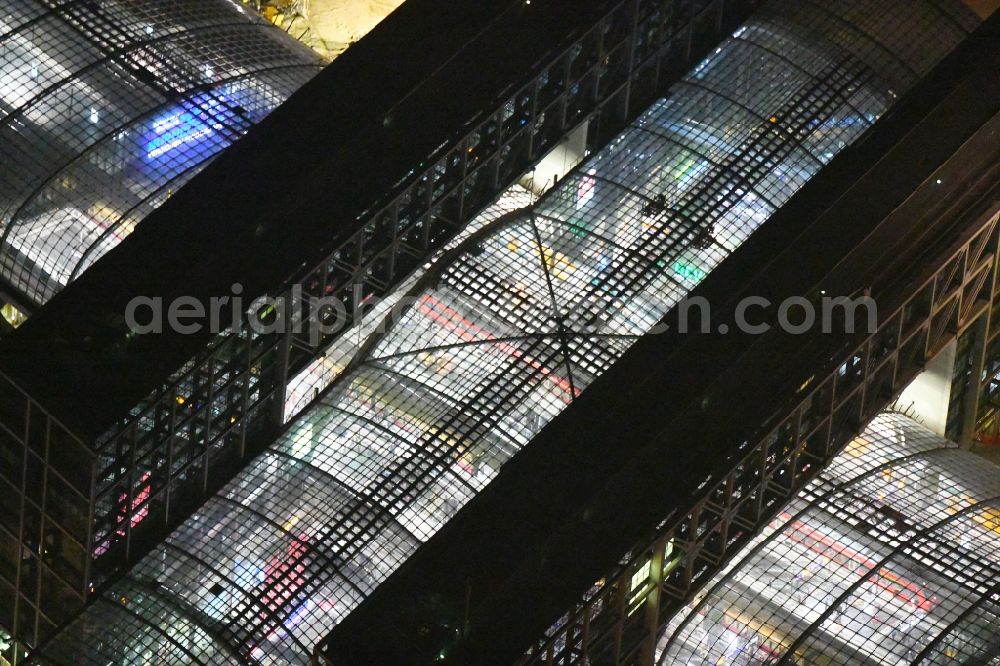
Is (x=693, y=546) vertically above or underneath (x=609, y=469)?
above

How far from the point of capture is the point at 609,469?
46.6 m

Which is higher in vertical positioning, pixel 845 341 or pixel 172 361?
pixel 845 341

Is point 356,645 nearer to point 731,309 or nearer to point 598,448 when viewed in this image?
point 598,448

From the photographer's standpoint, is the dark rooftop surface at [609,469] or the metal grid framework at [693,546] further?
the metal grid framework at [693,546]

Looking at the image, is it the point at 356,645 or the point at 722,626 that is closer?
the point at 356,645

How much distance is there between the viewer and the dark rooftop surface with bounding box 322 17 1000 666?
44.8m

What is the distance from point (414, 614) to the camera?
4509 centimetres

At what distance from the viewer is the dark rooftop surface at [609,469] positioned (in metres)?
44.8

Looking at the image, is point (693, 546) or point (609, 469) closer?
point (609, 469)

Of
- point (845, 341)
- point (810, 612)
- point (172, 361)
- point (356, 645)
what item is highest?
point (845, 341)

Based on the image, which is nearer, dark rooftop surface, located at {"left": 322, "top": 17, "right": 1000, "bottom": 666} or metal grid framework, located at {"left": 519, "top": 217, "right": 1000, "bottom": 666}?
dark rooftop surface, located at {"left": 322, "top": 17, "right": 1000, "bottom": 666}

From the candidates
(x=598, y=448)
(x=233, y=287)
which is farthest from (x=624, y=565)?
(x=233, y=287)

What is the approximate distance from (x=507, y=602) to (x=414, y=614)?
1805 mm

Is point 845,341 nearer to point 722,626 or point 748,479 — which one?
point 748,479
